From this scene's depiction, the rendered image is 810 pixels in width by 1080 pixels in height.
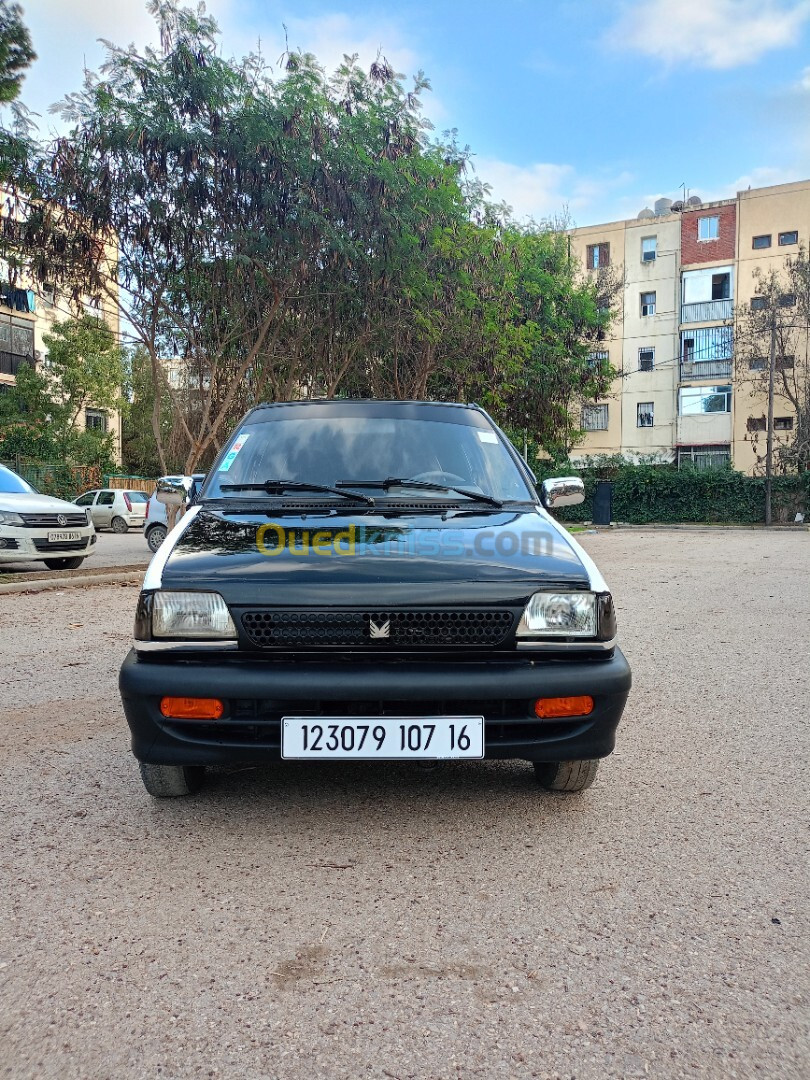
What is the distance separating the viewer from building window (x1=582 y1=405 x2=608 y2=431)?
43969 mm

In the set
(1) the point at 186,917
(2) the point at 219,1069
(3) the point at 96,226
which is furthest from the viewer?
(3) the point at 96,226

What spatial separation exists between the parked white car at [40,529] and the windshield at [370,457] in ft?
25.4

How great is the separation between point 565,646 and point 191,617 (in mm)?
1230

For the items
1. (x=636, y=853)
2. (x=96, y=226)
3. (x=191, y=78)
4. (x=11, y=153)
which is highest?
(x=191, y=78)

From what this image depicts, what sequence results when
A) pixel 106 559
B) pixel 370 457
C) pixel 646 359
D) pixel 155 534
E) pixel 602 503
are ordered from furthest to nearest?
pixel 646 359, pixel 602 503, pixel 155 534, pixel 106 559, pixel 370 457

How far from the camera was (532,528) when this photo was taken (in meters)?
3.24

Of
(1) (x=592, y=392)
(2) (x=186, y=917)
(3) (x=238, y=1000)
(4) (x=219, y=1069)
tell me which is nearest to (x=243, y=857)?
(2) (x=186, y=917)

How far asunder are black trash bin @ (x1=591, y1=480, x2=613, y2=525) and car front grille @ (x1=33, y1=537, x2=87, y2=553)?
79.5ft

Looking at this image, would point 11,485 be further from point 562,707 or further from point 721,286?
point 721,286

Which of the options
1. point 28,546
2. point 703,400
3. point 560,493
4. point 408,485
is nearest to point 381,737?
point 408,485

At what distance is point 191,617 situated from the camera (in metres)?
2.75

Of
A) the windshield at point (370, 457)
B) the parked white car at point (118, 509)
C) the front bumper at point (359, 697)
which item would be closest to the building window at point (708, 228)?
the parked white car at point (118, 509)

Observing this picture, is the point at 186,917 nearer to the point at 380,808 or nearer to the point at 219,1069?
the point at 219,1069

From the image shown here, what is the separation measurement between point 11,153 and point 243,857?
11.2 metres
